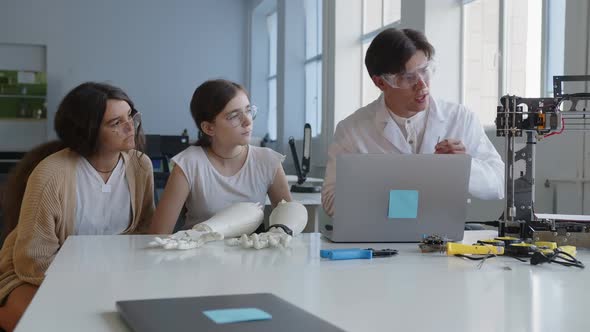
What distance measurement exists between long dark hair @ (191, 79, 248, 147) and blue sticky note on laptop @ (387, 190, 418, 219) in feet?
2.98

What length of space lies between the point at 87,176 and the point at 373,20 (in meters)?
4.33

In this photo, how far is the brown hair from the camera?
2.26 metres

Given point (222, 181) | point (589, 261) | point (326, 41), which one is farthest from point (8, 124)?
point (589, 261)

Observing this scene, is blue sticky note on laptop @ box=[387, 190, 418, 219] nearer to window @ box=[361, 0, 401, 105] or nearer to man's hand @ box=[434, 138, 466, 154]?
man's hand @ box=[434, 138, 466, 154]

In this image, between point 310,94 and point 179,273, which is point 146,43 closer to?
point 310,94

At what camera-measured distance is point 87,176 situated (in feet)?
7.20

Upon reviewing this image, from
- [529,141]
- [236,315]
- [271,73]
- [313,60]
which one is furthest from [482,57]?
[271,73]

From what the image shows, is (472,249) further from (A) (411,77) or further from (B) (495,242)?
(A) (411,77)

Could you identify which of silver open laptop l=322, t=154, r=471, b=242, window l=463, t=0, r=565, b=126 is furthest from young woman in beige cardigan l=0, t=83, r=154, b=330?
window l=463, t=0, r=565, b=126

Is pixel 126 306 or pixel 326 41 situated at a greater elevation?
pixel 326 41

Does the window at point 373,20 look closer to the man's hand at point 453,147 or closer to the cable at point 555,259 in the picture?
the man's hand at point 453,147

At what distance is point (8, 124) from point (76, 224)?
795 cm

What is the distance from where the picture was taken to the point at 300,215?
1.85m

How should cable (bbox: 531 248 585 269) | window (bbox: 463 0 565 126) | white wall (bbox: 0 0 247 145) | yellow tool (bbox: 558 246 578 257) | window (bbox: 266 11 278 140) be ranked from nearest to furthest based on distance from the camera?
1. cable (bbox: 531 248 585 269)
2. yellow tool (bbox: 558 246 578 257)
3. window (bbox: 463 0 565 126)
4. white wall (bbox: 0 0 247 145)
5. window (bbox: 266 11 278 140)
